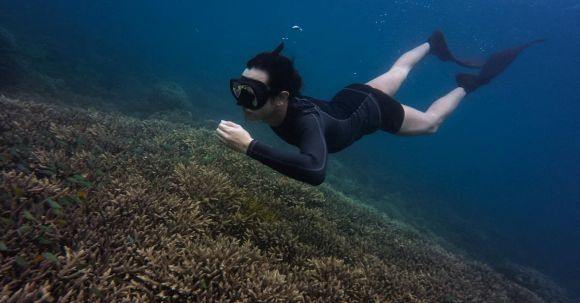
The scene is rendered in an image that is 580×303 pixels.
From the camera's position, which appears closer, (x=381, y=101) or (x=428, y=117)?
(x=381, y=101)

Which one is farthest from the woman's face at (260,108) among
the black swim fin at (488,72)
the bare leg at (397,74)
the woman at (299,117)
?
the black swim fin at (488,72)

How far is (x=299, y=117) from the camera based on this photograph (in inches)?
157

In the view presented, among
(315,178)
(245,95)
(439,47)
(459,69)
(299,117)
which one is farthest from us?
(459,69)

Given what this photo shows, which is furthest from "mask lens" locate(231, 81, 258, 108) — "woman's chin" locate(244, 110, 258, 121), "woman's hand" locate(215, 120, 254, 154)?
"woman's hand" locate(215, 120, 254, 154)

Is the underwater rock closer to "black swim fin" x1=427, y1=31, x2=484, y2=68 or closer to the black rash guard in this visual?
"black swim fin" x1=427, y1=31, x2=484, y2=68

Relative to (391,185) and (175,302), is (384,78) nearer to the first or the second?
(175,302)

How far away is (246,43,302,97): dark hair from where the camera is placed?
3.77 metres

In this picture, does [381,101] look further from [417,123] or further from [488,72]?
[488,72]

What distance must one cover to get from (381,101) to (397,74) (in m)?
1.87

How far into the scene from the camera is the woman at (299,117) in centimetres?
330

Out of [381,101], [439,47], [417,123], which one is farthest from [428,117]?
[439,47]

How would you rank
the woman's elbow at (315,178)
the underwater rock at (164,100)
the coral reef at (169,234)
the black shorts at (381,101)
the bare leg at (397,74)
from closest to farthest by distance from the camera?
the coral reef at (169,234) < the woman's elbow at (315,178) < the black shorts at (381,101) < the bare leg at (397,74) < the underwater rock at (164,100)

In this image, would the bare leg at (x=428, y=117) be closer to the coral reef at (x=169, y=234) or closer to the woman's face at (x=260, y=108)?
the coral reef at (x=169, y=234)

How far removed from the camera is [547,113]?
247 ft
